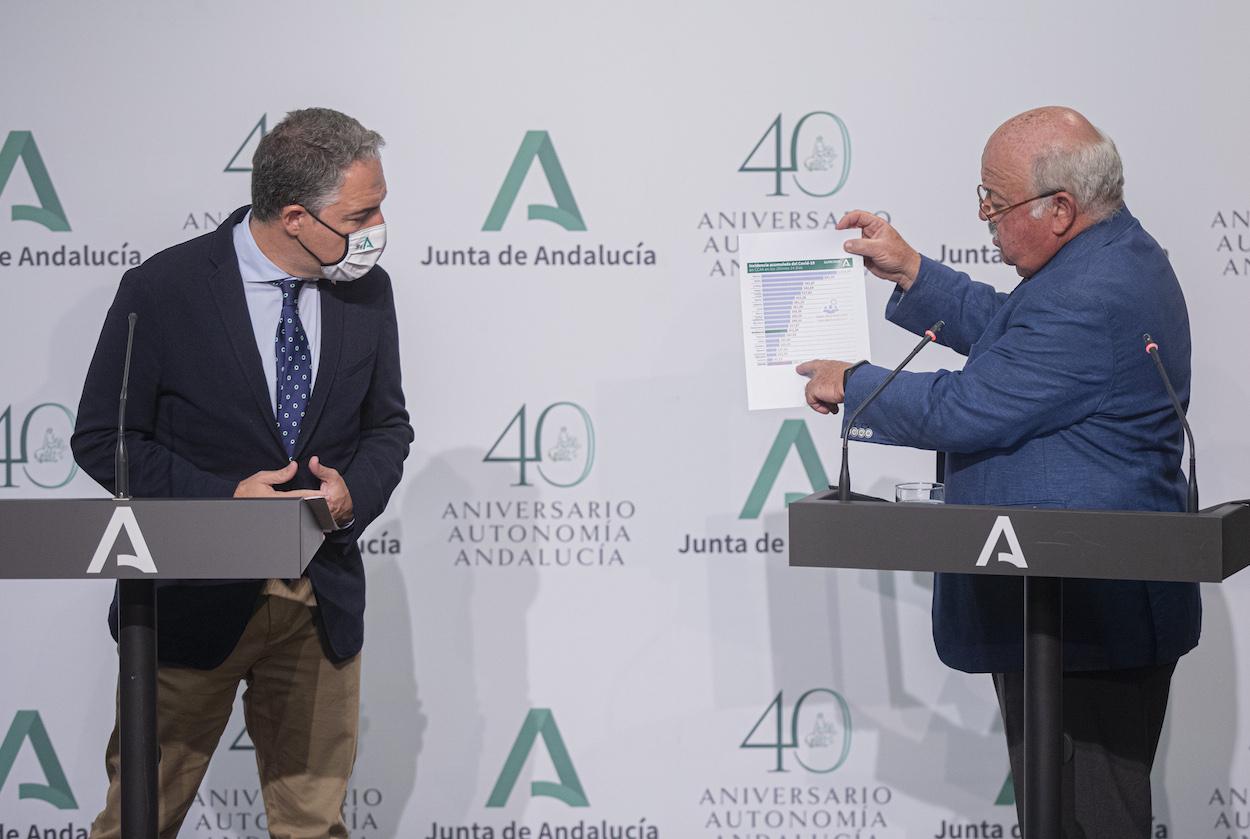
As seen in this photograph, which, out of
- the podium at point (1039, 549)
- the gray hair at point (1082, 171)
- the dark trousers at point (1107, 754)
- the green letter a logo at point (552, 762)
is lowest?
the green letter a logo at point (552, 762)

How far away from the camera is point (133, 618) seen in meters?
1.93

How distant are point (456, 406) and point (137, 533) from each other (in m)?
1.53

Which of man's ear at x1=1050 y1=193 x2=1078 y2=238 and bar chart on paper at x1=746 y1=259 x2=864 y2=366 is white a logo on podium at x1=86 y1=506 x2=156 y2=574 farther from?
man's ear at x1=1050 y1=193 x2=1078 y2=238

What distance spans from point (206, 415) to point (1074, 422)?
157cm

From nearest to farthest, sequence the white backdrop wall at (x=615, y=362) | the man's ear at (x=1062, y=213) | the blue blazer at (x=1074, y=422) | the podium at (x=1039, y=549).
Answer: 1. the podium at (x=1039, y=549)
2. the blue blazer at (x=1074, y=422)
3. the man's ear at (x=1062, y=213)
4. the white backdrop wall at (x=615, y=362)

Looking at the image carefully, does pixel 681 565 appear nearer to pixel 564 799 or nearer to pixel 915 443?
pixel 564 799

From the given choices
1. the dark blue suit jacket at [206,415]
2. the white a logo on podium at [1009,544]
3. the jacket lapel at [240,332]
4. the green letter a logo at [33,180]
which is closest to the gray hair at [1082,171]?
the white a logo on podium at [1009,544]

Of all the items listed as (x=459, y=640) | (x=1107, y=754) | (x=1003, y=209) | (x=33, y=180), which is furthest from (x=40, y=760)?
(x=1003, y=209)

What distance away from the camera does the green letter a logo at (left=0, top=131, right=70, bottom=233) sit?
3.22m

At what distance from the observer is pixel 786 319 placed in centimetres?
226

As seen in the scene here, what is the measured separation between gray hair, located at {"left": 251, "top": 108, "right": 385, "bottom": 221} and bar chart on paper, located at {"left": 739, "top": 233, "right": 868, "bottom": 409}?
785 mm

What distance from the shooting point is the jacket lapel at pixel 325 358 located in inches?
92.0

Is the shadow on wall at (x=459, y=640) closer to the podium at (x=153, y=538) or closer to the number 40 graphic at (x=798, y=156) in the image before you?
the number 40 graphic at (x=798, y=156)

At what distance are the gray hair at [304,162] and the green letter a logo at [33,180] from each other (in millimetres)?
1207
